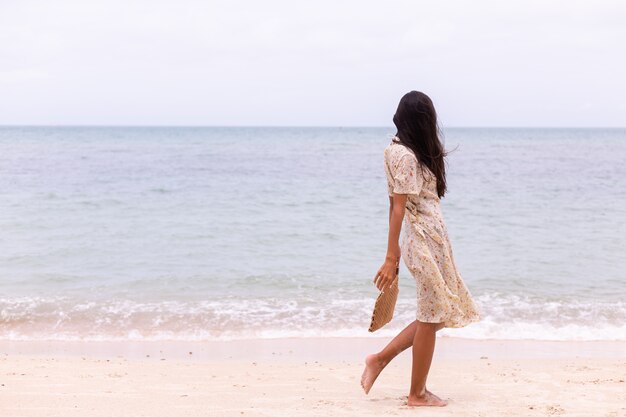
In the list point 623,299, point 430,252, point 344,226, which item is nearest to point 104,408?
point 430,252

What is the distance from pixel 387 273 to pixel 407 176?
54 cm

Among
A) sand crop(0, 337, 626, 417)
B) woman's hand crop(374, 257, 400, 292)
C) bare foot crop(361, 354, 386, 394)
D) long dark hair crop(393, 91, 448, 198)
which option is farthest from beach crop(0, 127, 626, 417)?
long dark hair crop(393, 91, 448, 198)

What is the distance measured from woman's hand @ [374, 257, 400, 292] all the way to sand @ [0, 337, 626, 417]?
0.78 metres

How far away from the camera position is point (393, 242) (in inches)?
152

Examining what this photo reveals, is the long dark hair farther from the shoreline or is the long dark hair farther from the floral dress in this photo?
the shoreline

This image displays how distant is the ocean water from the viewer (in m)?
7.31

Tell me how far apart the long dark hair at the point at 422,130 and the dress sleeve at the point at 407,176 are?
0.22ft

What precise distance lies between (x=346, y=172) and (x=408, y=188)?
21952mm

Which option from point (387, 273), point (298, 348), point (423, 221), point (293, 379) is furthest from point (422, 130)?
point (298, 348)

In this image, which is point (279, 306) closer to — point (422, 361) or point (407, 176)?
point (422, 361)

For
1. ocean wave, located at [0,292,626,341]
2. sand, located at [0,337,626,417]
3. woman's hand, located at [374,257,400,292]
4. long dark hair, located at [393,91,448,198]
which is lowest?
ocean wave, located at [0,292,626,341]

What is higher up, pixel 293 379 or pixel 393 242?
pixel 393 242

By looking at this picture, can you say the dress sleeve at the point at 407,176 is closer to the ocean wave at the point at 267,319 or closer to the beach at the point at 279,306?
the beach at the point at 279,306

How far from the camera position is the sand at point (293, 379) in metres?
4.25
